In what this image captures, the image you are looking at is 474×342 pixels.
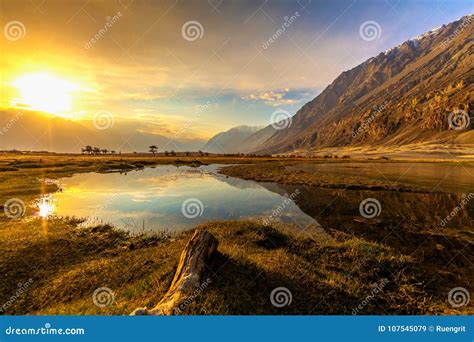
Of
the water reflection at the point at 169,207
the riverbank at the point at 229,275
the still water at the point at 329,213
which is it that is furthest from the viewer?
the water reflection at the point at 169,207

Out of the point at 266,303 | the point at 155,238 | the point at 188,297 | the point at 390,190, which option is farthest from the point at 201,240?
the point at 390,190

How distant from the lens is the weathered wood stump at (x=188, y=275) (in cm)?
930

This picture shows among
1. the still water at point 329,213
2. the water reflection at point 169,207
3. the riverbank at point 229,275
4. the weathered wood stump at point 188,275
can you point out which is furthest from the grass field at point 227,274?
the water reflection at point 169,207

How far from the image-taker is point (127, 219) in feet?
86.2

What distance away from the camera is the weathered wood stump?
30.5ft

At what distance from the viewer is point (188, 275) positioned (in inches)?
430

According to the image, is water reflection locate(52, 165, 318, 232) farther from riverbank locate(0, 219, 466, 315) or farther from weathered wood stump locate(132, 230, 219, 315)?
weathered wood stump locate(132, 230, 219, 315)

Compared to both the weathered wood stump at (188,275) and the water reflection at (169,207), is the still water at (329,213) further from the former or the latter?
the weathered wood stump at (188,275)

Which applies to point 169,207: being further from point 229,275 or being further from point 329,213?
point 229,275

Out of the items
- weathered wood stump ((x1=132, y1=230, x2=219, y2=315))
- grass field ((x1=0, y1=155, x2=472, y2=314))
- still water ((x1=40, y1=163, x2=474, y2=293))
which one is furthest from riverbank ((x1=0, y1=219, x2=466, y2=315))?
still water ((x1=40, y1=163, x2=474, y2=293))

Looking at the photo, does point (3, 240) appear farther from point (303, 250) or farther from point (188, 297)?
point (303, 250)

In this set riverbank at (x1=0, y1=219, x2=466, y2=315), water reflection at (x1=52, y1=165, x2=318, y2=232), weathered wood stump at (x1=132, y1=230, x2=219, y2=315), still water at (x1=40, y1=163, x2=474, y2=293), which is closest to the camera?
weathered wood stump at (x1=132, y1=230, x2=219, y2=315)

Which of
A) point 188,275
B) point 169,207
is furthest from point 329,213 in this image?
point 188,275

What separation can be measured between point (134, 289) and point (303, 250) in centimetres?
1068
